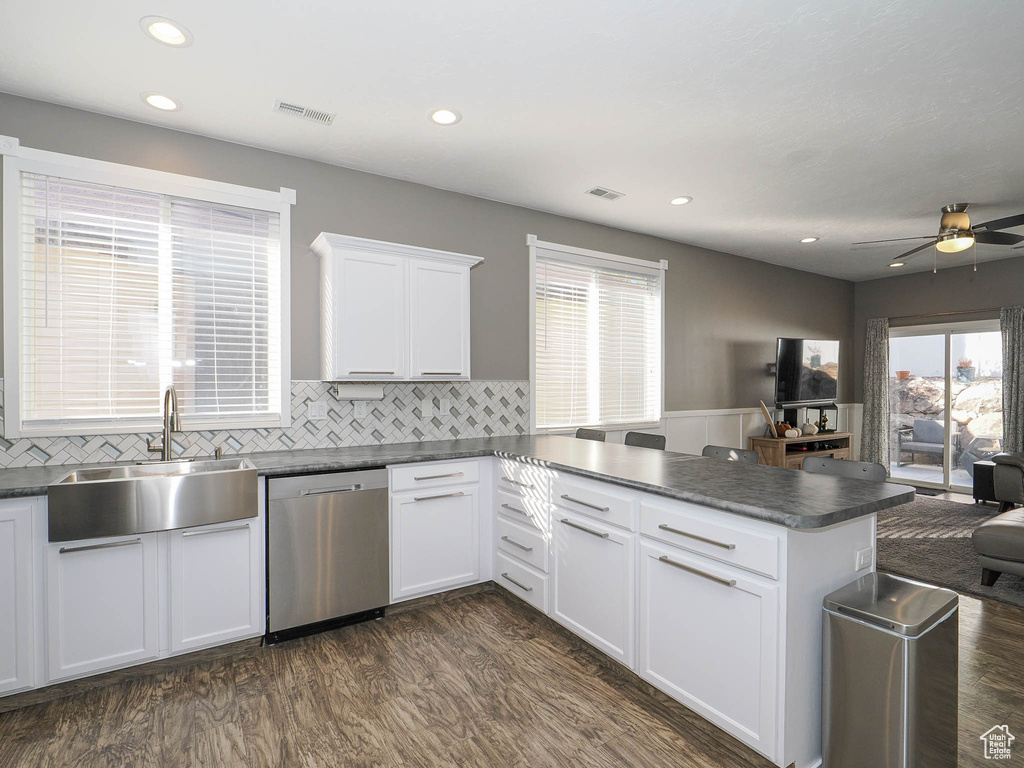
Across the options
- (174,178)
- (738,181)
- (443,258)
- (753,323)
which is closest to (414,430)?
(443,258)

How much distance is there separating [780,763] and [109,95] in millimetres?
4081

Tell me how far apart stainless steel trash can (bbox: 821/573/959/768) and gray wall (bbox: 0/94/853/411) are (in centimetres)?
288

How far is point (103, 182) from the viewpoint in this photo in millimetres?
2760

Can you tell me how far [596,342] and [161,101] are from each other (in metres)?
3.54

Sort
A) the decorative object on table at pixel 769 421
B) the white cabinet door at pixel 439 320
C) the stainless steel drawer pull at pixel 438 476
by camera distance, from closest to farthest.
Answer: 1. the stainless steel drawer pull at pixel 438 476
2. the white cabinet door at pixel 439 320
3. the decorative object on table at pixel 769 421

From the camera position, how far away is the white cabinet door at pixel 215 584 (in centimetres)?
240

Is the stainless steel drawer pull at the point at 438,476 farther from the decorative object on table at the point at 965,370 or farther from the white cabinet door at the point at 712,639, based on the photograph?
the decorative object on table at the point at 965,370

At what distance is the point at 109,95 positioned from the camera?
8.50 ft

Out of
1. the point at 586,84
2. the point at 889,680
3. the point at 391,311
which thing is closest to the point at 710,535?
the point at 889,680

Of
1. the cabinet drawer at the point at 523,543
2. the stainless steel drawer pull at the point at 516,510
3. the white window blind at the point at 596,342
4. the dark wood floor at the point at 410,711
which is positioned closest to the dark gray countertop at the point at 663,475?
the stainless steel drawer pull at the point at 516,510

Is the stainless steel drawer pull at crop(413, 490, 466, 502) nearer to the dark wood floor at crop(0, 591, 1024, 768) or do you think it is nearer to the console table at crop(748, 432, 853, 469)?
the dark wood floor at crop(0, 591, 1024, 768)

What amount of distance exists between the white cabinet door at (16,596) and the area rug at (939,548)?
16.1ft

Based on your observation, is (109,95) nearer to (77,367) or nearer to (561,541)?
(77,367)

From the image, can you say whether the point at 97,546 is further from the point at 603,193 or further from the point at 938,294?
the point at 938,294
